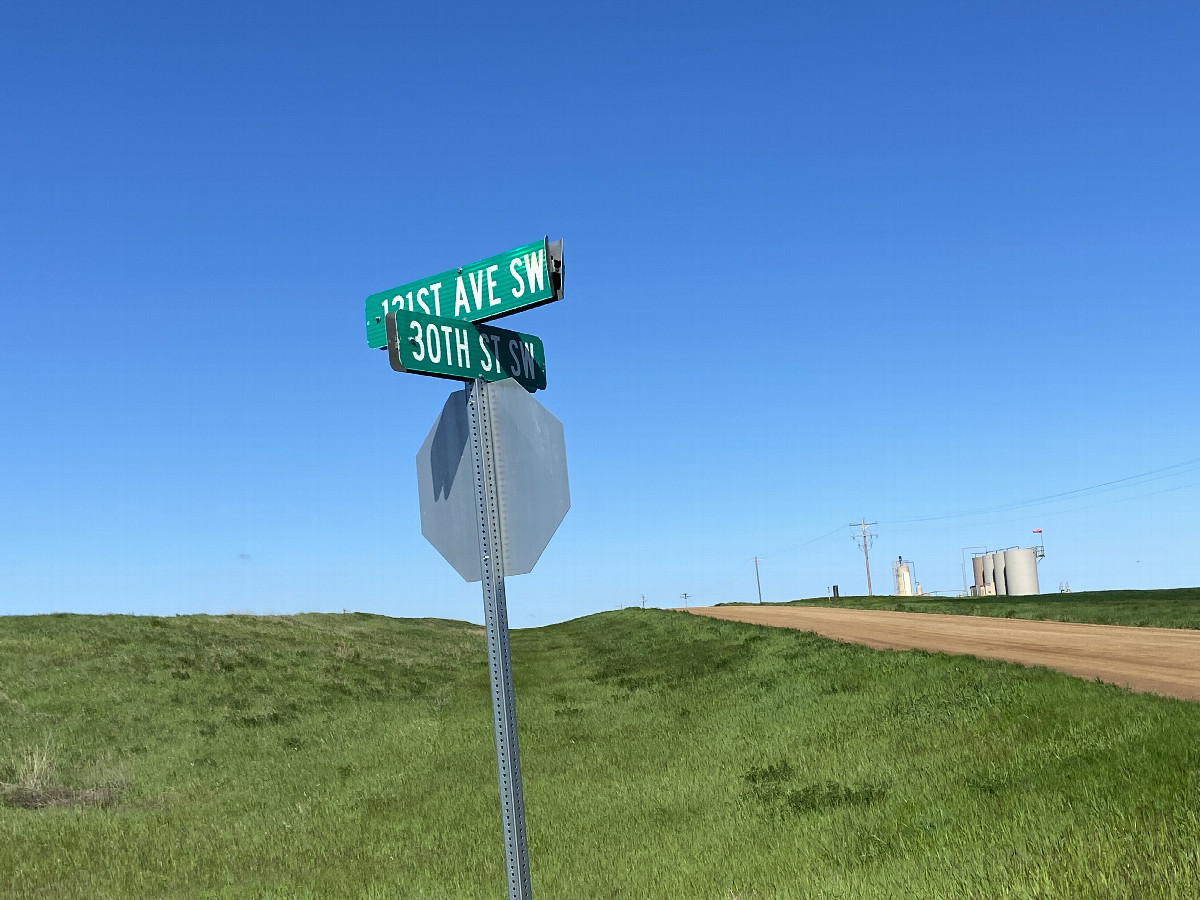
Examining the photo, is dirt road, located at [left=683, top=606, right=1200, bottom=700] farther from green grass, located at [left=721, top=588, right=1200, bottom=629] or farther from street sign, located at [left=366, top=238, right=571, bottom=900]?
street sign, located at [left=366, top=238, right=571, bottom=900]

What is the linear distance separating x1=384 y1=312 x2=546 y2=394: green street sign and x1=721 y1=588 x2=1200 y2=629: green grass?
29120 millimetres

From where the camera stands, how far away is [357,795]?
55.3ft

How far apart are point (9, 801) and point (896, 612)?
3927 cm

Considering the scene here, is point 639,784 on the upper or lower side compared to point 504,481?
lower

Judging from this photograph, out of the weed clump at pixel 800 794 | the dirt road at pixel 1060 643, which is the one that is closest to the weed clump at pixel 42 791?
the weed clump at pixel 800 794

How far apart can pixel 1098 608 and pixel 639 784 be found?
31.0m

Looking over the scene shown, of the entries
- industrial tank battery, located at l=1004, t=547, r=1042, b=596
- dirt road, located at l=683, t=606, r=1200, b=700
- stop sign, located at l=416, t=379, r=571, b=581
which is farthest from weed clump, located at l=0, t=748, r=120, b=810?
industrial tank battery, located at l=1004, t=547, r=1042, b=596

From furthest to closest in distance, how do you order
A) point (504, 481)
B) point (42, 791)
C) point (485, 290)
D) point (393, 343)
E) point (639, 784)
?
point (42, 791) → point (639, 784) → point (485, 290) → point (504, 481) → point (393, 343)

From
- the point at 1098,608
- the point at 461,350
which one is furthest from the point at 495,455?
the point at 1098,608

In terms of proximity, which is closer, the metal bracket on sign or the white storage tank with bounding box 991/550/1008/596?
the metal bracket on sign

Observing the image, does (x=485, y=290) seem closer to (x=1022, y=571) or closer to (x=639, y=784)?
(x=639, y=784)

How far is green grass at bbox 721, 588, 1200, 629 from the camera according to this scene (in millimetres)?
33469

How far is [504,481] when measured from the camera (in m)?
6.07

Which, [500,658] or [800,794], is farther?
[800,794]
